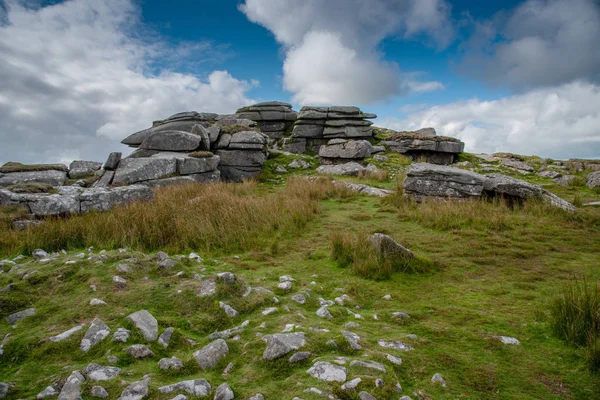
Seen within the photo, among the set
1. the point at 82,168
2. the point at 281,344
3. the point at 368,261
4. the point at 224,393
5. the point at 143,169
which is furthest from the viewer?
the point at 82,168

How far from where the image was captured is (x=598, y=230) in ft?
30.8

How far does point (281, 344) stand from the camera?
3254 millimetres

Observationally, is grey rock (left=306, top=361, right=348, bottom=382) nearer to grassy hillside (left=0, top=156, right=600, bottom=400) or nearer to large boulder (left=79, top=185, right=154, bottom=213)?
grassy hillside (left=0, top=156, right=600, bottom=400)

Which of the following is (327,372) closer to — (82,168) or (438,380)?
(438,380)

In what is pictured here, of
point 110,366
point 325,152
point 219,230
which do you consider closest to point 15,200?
point 219,230

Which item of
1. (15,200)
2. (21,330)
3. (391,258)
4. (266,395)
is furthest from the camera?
(15,200)

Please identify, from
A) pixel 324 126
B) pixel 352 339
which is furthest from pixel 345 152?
pixel 352 339

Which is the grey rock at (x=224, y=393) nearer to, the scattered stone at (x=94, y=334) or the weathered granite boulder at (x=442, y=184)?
the scattered stone at (x=94, y=334)

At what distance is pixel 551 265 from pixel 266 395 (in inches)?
270

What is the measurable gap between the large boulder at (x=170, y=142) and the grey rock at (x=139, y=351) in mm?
17525

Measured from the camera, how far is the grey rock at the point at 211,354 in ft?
10.5

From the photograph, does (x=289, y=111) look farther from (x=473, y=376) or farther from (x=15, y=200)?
(x=473, y=376)

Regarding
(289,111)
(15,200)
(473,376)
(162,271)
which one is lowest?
(473,376)

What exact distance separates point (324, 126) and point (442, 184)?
17.8 m
